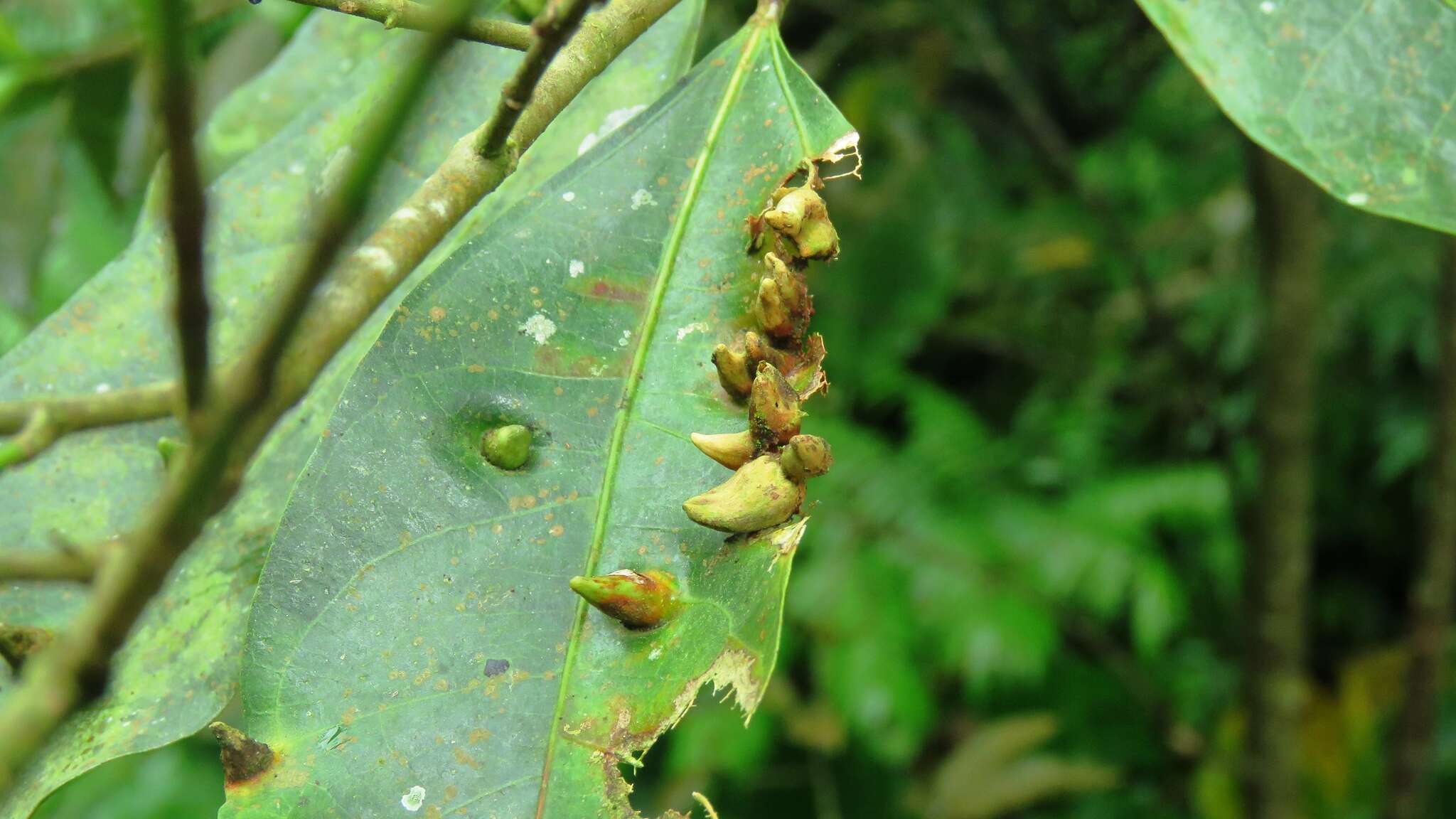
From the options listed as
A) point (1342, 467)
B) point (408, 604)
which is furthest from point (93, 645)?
point (1342, 467)

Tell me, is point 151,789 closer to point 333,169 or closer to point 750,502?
point 333,169

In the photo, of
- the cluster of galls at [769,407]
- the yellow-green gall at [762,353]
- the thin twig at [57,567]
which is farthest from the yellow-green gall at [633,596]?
the thin twig at [57,567]

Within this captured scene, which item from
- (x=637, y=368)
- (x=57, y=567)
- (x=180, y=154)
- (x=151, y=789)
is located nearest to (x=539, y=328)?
(x=637, y=368)

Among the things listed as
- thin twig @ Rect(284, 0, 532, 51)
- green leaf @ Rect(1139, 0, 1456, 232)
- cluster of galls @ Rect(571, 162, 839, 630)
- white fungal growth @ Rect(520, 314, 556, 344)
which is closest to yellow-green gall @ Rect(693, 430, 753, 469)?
cluster of galls @ Rect(571, 162, 839, 630)

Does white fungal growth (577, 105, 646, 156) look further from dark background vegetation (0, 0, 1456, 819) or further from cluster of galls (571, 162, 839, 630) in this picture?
dark background vegetation (0, 0, 1456, 819)

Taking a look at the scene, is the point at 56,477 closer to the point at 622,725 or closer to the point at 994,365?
the point at 622,725

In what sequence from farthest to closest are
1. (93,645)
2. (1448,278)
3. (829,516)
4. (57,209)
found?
(829,516)
(57,209)
(1448,278)
(93,645)
